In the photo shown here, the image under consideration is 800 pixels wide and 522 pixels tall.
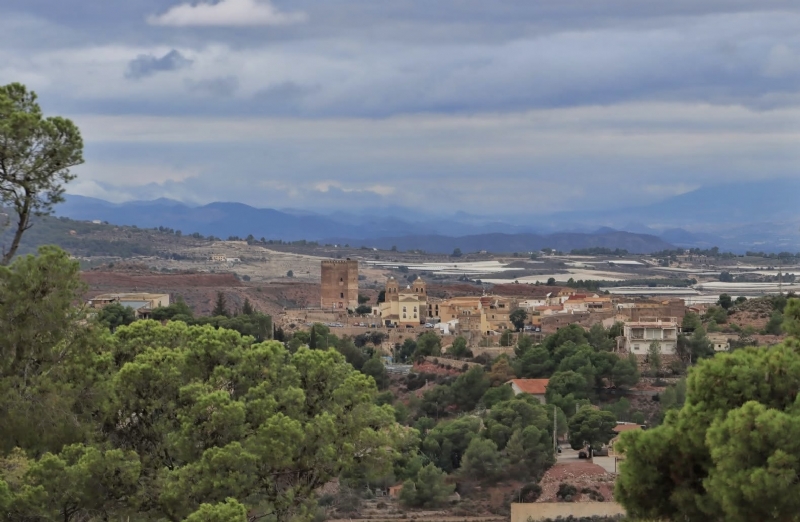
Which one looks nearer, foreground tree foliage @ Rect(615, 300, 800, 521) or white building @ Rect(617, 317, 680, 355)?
foreground tree foliage @ Rect(615, 300, 800, 521)

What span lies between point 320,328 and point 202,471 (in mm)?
47179

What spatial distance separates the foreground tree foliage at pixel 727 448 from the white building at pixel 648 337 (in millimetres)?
40635

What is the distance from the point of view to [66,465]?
1582 centimetres

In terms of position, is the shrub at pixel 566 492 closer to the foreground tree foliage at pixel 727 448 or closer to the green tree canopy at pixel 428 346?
the foreground tree foliage at pixel 727 448

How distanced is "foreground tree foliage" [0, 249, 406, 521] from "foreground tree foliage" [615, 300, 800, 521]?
4432 mm

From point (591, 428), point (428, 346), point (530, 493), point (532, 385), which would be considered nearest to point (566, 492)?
point (530, 493)

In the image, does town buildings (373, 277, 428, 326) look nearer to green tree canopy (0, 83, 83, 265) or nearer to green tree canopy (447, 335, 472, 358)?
green tree canopy (447, 335, 472, 358)

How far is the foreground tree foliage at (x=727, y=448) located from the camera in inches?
513

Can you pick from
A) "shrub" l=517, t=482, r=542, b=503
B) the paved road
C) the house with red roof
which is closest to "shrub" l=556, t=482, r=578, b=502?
"shrub" l=517, t=482, r=542, b=503

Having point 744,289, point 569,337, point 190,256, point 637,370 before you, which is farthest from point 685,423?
point 190,256

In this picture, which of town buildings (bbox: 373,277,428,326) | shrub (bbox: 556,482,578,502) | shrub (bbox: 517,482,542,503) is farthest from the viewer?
town buildings (bbox: 373,277,428,326)

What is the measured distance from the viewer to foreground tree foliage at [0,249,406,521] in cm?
1590

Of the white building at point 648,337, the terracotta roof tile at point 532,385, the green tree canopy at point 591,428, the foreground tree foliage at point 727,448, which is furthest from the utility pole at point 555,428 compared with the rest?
the foreground tree foliage at point 727,448

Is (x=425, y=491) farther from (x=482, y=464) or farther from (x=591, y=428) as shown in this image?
(x=591, y=428)
